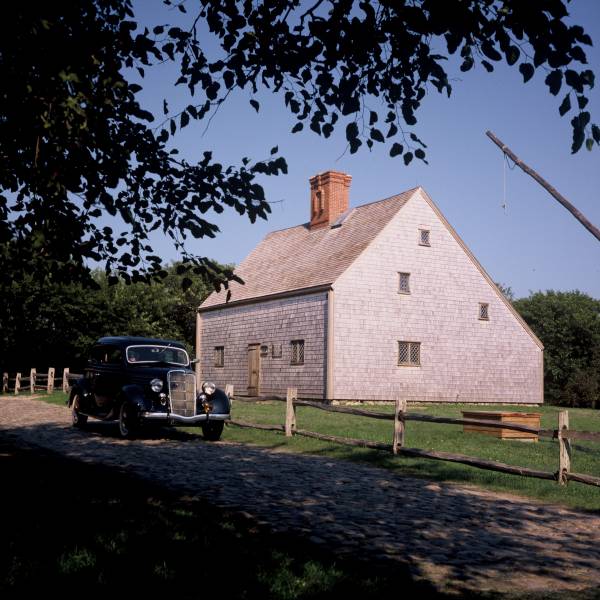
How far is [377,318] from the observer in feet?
97.8

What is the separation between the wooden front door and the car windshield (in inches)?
618

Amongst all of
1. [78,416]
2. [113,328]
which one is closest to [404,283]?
[78,416]

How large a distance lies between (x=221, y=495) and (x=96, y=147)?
13.9ft

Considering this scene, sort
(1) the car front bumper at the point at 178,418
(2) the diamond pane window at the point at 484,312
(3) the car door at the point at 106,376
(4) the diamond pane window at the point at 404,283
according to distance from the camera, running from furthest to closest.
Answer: (2) the diamond pane window at the point at 484,312 < (4) the diamond pane window at the point at 404,283 < (3) the car door at the point at 106,376 < (1) the car front bumper at the point at 178,418

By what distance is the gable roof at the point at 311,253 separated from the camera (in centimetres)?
3039

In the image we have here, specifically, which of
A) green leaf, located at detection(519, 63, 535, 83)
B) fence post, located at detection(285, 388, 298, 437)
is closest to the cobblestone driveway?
fence post, located at detection(285, 388, 298, 437)

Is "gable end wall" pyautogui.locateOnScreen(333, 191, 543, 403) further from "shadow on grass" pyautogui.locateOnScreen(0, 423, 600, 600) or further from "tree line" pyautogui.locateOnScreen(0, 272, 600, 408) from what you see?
"shadow on grass" pyautogui.locateOnScreen(0, 423, 600, 600)

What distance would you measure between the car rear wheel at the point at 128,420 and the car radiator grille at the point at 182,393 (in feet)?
2.62

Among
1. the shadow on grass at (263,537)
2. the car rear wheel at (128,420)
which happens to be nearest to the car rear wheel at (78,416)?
the car rear wheel at (128,420)

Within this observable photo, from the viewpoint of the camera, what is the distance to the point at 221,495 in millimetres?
8766

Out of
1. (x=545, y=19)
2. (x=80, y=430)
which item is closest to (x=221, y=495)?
(x=545, y=19)

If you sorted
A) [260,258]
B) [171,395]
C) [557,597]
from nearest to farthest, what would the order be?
[557,597] < [171,395] < [260,258]

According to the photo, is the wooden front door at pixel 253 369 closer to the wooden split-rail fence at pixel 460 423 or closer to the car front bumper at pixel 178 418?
the wooden split-rail fence at pixel 460 423

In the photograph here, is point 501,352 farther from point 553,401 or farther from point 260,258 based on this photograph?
point 553,401
